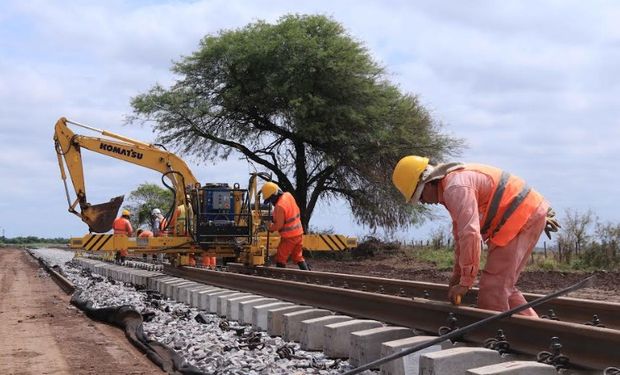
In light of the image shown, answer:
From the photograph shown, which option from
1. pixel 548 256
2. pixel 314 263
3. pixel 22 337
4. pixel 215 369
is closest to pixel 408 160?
pixel 215 369

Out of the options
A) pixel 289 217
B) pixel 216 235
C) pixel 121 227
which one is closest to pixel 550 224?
pixel 289 217

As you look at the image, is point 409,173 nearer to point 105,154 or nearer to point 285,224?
point 285,224

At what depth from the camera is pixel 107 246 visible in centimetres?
1502

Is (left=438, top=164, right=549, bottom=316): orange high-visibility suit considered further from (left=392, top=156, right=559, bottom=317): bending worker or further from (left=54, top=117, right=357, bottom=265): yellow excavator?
(left=54, top=117, right=357, bottom=265): yellow excavator

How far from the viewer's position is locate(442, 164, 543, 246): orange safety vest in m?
5.34

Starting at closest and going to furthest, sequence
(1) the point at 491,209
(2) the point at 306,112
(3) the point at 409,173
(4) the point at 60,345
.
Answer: (1) the point at 491,209 < (3) the point at 409,173 < (4) the point at 60,345 < (2) the point at 306,112

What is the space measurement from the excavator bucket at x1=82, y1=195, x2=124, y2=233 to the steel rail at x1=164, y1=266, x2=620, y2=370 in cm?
1031

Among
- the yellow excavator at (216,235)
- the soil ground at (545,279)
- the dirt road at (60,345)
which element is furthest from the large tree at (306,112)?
the dirt road at (60,345)

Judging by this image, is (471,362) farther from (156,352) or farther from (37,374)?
(37,374)

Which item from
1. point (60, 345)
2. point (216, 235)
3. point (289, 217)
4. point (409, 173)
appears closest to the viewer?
point (409, 173)

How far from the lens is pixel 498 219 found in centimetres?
541

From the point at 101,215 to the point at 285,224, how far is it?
805 cm

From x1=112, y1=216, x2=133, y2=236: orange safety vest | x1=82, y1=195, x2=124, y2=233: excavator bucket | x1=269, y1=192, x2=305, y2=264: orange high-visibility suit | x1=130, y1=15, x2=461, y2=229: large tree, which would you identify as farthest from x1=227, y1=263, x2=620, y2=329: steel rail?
x1=130, y1=15, x2=461, y2=229: large tree

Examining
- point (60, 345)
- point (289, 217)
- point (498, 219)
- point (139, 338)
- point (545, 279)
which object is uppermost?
point (289, 217)
